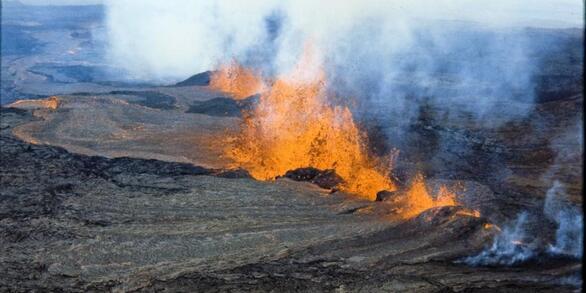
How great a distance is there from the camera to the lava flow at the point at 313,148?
14047mm

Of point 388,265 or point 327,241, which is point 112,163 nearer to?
point 327,241

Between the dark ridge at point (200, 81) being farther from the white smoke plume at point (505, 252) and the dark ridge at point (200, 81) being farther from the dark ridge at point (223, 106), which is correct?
the white smoke plume at point (505, 252)

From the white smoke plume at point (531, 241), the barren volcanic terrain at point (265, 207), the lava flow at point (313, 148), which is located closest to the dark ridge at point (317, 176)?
the barren volcanic terrain at point (265, 207)

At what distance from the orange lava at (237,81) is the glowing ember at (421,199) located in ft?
47.0

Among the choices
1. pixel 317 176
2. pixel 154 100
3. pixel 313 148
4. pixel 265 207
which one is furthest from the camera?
pixel 154 100

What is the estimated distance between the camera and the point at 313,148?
1678cm

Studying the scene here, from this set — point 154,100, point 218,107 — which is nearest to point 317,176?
point 218,107

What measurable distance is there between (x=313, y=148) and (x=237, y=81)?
46.9 ft

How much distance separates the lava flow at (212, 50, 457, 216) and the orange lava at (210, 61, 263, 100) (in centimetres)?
553

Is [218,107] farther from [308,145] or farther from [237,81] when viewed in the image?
[308,145]

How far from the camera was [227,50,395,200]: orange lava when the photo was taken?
A: 15.1 meters

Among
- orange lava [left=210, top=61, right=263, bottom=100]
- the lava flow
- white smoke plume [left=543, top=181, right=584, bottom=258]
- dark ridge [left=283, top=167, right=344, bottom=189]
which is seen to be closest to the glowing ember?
the lava flow

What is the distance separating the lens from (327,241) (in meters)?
9.99

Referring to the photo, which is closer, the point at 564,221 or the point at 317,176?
the point at 564,221
